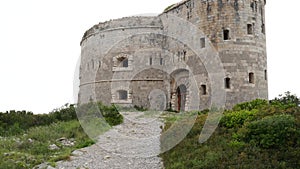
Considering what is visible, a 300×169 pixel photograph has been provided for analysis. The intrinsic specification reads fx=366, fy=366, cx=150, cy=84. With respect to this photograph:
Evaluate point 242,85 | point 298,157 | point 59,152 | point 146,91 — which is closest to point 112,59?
point 146,91

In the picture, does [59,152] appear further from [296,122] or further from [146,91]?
[146,91]

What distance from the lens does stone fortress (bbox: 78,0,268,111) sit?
72.4 feet

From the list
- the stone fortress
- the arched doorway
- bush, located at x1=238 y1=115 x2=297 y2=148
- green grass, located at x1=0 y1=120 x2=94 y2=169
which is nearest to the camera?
bush, located at x1=238 y1=115 x2=297 y2=148

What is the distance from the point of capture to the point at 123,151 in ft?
43.1

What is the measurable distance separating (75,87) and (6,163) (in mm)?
21071

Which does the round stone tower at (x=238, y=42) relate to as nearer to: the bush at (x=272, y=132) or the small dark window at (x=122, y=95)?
the small dark window at (x=122, y=95)

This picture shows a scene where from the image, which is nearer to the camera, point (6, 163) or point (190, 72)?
point (6, 163)

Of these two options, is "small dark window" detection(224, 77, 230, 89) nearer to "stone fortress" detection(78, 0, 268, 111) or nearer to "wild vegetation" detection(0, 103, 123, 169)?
"stone fortress" detection(78, 0, 268, 111)

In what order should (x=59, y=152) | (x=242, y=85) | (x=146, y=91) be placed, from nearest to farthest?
(x=59, y=152), (x=242, y=85), (x=146, y=91)

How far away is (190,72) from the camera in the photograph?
2359 cm

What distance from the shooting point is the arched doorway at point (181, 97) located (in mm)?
25197

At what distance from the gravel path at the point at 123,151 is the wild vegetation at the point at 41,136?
0.55m

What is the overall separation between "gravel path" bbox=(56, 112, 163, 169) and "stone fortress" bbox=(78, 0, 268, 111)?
690cm

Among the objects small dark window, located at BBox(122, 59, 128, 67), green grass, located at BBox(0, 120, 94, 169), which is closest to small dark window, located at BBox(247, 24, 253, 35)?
small dark window, located at BBox(122, 59, 128, 67)
